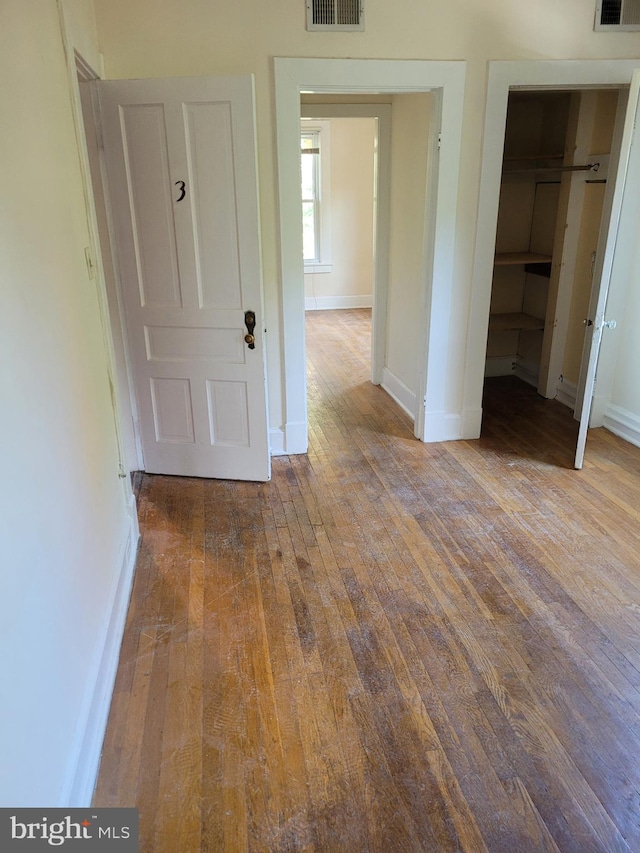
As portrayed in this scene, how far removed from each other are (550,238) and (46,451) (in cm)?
480

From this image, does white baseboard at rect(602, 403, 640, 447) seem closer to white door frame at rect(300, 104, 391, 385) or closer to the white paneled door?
white door frame at rect(300, 104, 391, 385)

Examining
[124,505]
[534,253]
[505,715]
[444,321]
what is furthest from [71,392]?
[534,253]

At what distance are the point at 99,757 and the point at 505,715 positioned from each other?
132cm

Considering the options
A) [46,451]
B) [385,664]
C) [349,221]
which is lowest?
[385,664]

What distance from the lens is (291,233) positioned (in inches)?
141

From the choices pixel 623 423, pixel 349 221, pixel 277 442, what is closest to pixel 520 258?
pixel 623 423

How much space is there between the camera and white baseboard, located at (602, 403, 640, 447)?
412 centimetres

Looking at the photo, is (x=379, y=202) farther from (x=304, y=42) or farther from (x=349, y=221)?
(x=349, y=221)

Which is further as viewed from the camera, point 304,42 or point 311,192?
point 311,192

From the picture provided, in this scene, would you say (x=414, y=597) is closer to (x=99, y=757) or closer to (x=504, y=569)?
(x=504, y=569)

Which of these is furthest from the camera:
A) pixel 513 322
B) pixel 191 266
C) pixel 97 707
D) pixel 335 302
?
pixel 335 302

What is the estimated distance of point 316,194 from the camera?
866 centimetres

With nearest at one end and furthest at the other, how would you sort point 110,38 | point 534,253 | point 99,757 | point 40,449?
point 40,449 < point 99,757 < point 110,38 < point 534,253

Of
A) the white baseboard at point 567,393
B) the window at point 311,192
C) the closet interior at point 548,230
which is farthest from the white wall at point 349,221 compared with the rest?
the white baseboard at point 567,393
